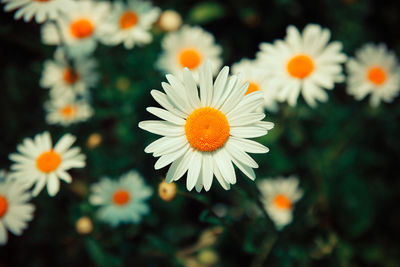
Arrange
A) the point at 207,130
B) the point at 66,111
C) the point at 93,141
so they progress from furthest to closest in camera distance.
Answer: the point at 66,111 → the point at 93,141 → the point at 207,130

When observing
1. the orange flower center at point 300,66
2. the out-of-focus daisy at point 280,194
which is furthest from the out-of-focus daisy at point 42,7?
the out-of-focus daisy at point 280,194

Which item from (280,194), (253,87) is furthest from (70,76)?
(280,194)

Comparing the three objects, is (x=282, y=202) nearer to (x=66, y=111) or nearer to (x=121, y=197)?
(x=121, y=197)

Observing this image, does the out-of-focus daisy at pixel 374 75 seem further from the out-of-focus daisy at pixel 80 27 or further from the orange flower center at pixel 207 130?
the out-of-focus daisy at pixel 80 27

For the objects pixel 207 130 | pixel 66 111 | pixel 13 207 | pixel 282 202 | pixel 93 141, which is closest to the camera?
pixel 207 130

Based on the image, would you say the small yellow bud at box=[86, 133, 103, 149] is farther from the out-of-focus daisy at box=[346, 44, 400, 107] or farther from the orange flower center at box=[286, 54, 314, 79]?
the out-of-focus daisy at box=[346, 44, 400, 107]

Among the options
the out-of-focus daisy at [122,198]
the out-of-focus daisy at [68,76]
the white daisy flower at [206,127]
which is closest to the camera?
the white daisy flower at [206,127]

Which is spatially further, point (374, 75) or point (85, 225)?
point (374, 75)
